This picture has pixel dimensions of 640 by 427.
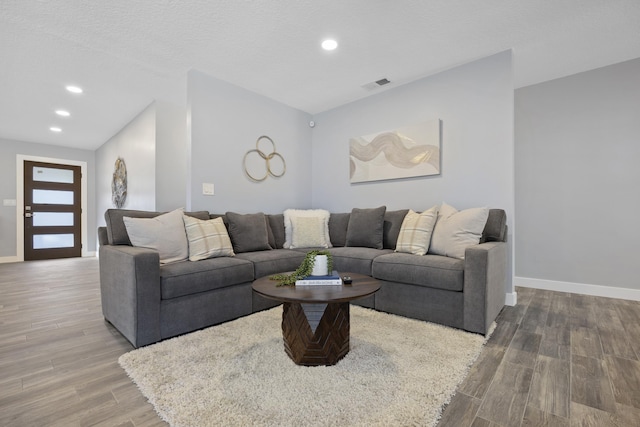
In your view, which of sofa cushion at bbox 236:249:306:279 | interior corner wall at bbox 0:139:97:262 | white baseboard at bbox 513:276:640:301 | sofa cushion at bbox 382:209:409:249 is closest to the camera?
sofa cushion at bbox 236:249:306:279

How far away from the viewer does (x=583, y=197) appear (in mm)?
3234

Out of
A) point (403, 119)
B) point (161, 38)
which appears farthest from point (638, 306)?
point (161, 38)

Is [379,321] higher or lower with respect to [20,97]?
lower

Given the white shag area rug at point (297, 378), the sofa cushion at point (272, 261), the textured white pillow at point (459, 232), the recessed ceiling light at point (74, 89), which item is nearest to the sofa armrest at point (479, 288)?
the white shag area rug at point (297, 378)

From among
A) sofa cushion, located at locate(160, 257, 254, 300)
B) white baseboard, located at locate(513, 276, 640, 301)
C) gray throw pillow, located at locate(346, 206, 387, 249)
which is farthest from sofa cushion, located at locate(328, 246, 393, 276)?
white baseboard, located at locate(513, 276, 640, 301)

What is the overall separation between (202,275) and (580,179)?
400cm

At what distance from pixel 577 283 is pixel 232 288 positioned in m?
3.66

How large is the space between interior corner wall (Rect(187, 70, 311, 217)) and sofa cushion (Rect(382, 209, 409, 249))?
157 cm

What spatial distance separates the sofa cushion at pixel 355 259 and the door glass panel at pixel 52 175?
22.5 feet

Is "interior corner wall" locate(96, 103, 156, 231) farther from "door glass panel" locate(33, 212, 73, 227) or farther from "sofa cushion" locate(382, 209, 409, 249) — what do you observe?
"sofa cushion" locate(382, 209, 409, 249)

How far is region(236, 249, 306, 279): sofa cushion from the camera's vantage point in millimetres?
2588

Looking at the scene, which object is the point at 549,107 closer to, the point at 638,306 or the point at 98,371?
the point at 638,306

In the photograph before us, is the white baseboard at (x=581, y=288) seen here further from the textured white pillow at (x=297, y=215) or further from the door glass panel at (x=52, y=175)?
the door glass panel at (x=52, y=175)

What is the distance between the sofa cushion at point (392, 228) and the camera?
3096 mm
